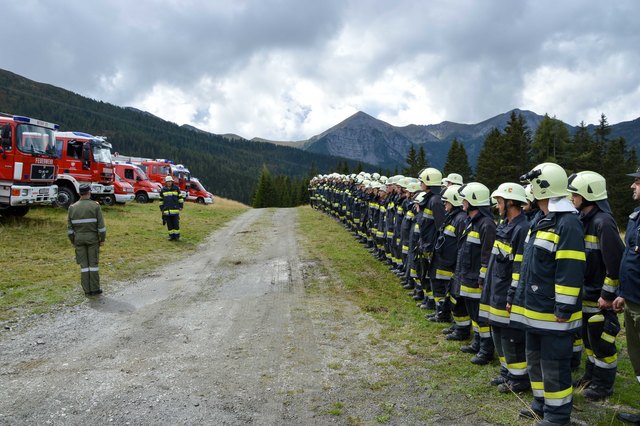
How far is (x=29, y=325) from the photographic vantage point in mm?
6594

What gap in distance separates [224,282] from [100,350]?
405cm

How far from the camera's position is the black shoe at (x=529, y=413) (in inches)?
158

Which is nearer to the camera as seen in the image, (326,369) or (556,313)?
(556,313)

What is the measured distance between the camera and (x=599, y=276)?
4.52 metres

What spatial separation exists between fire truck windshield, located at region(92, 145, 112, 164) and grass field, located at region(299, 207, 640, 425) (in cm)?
1404

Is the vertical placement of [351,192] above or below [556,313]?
above

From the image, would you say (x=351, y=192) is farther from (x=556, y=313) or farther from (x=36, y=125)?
(x=556, y=313)

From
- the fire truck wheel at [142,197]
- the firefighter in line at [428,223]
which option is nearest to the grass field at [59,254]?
the firefighter in line at [428,223]

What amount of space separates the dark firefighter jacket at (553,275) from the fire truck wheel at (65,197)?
19510 millimetres

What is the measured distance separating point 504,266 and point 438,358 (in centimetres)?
163

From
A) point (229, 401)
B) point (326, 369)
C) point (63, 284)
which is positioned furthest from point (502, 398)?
point (63, 284)

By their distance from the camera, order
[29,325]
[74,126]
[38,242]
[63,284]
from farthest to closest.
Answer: [74,126]
[38,242]
[63,284]
[29,325]

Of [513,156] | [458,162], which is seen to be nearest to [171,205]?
[513,156]

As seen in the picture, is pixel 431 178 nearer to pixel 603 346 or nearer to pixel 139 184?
pixel 603 346
